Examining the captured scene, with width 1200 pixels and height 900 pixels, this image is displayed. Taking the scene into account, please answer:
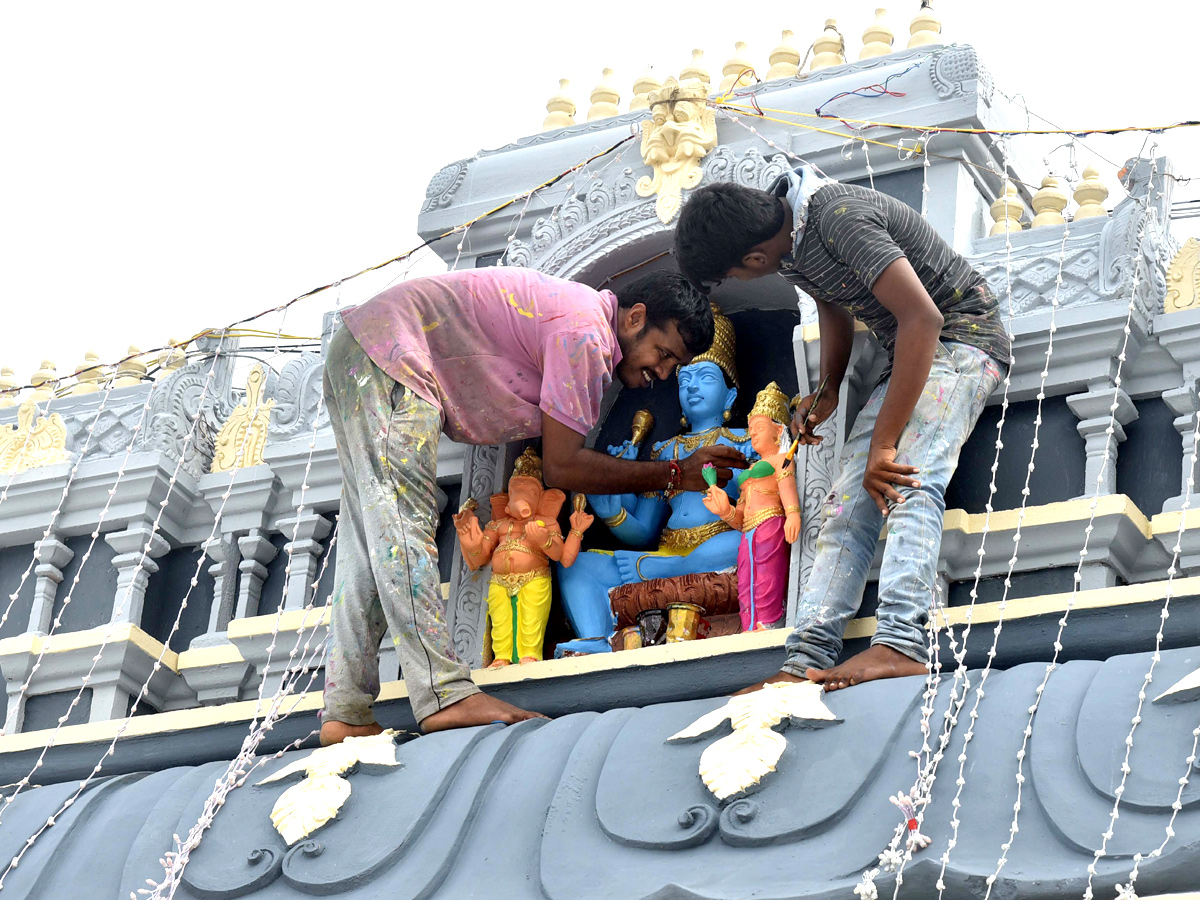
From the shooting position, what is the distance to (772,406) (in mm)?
7465

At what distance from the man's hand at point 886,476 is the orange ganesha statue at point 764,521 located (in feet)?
1.76

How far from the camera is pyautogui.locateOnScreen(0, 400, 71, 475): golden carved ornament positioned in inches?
361

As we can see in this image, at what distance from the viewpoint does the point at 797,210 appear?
664 centimetres

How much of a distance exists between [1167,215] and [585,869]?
3555 millimetres

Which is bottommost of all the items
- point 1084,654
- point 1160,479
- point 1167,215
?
point 1084,654

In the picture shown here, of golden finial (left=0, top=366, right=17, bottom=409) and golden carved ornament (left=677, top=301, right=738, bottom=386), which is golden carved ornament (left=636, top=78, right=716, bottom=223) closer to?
golden carved ornament (left=677, top=301, right=738, bottom=386)

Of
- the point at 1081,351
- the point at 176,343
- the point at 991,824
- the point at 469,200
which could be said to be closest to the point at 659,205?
the point at 469,200

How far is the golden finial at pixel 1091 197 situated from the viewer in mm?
7863

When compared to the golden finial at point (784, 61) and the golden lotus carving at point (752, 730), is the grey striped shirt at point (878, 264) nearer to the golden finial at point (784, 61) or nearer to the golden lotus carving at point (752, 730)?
the golden lotus carving at point (752, 730)

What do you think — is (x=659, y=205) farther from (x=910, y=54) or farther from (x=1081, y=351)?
(x=1081, y=351)

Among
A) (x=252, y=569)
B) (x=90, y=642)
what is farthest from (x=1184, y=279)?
(x=90, y=642)

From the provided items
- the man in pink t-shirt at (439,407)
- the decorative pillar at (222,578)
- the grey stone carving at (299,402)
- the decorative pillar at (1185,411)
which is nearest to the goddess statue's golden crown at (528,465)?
the man in pink t-shirt at (439,407)

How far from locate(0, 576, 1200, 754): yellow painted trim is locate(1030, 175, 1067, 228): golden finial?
2063mm

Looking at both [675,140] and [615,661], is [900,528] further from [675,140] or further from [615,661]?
[675,140]
